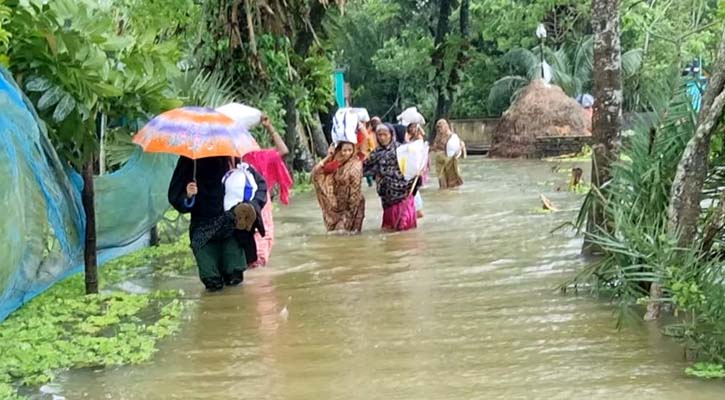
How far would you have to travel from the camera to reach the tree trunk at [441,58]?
102 ft

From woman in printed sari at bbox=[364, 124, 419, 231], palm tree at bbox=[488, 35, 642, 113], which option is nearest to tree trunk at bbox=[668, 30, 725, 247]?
woman in printed sari at bbox=[364, 124, 419, 231]

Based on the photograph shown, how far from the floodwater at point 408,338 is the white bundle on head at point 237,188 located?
2.55 ft

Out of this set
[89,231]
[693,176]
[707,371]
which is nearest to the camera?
[707,371]

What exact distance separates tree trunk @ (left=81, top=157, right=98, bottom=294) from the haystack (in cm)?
2115

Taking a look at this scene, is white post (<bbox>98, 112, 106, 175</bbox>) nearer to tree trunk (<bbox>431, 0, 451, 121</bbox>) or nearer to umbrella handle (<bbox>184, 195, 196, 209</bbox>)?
umbrella handle (<bbox>184, 195, 196, 209</bbox>)

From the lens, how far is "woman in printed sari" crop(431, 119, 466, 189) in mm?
17531

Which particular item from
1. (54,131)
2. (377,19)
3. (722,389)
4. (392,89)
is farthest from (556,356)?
(392,89)

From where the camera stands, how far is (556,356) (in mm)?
5711

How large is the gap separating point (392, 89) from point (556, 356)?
35.8 metres

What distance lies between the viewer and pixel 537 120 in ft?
91.7

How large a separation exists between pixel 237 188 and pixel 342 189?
3.66 metres

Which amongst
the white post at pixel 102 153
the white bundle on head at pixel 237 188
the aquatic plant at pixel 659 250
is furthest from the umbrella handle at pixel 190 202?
the aquatic plant at pixel 659 250

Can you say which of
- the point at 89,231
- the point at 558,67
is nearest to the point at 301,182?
the point at 89,231

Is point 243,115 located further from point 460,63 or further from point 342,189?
point 460,63
